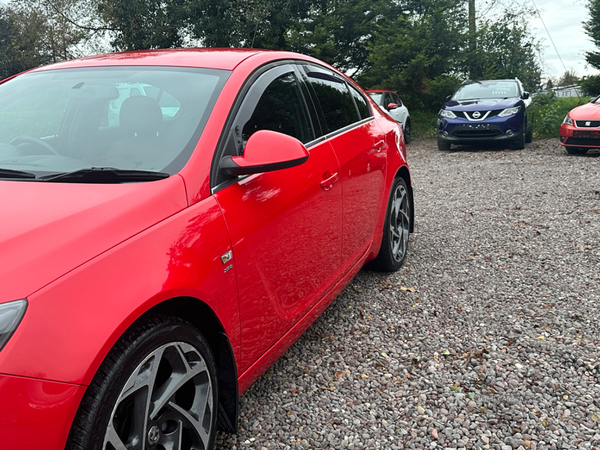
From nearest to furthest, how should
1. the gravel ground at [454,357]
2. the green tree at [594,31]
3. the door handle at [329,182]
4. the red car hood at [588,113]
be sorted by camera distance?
the gravel ground at [454,357] → the door handle at [329,182] → the red car hood at [588,113] → the green tree at [594,31]

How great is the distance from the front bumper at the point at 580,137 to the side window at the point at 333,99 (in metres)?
8.65

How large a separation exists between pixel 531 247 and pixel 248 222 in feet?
12.7

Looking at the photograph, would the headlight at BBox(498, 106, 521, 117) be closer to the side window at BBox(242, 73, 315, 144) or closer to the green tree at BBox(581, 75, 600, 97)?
the green tree at BBox(581, 75, 600, 97)

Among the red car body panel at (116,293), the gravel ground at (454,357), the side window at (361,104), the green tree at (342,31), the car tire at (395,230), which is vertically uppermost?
the green tree at (342,31)

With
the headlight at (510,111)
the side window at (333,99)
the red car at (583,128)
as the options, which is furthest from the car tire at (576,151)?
the side window at (333,99)

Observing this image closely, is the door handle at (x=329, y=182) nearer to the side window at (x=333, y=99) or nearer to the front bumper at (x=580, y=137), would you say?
the side window at (x=333, y=99)

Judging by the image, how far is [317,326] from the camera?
11.9 feet

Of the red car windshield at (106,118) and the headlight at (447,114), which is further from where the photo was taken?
the headlight at (447,114)

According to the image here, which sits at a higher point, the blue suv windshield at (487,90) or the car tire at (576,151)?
the blue suv windshield at (487,90)

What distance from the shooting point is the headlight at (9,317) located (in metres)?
1.34

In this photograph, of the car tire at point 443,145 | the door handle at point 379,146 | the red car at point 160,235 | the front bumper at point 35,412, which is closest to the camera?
the front bumper at point 35,412

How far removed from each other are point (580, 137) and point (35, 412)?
38.0 ft

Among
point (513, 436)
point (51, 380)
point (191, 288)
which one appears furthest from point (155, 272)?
point (513, 436)

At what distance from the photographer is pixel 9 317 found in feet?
4.46
